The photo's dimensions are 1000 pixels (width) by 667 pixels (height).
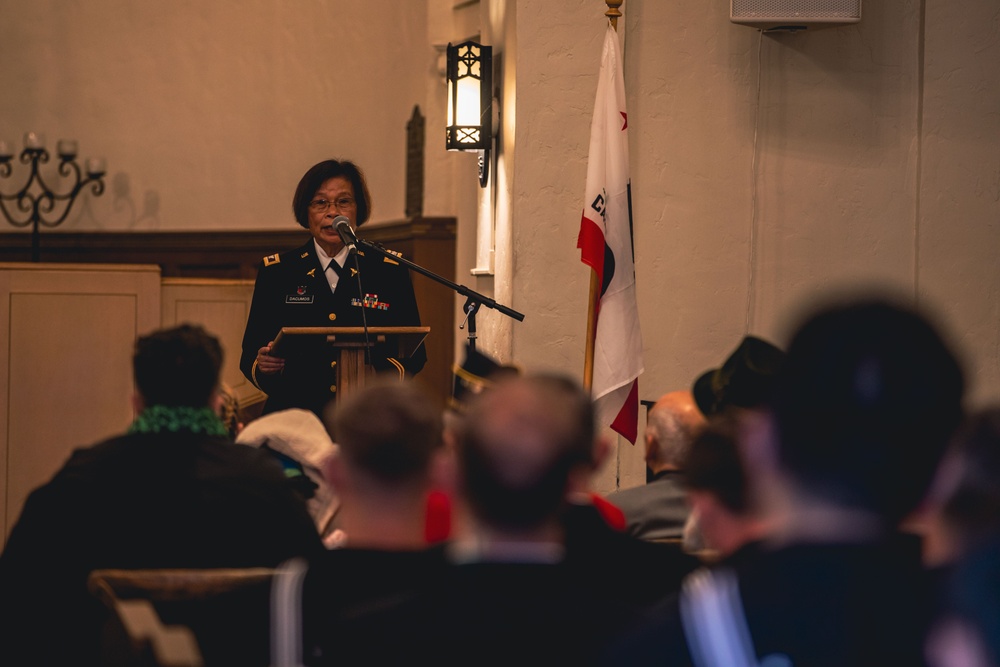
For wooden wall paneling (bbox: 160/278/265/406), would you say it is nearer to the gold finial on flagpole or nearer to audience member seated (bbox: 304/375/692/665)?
the gold finial on flagpole

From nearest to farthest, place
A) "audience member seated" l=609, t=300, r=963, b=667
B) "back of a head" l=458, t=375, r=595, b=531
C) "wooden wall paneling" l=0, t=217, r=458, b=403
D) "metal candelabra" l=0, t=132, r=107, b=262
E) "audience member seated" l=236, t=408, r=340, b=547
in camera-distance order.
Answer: "audience member seated" l=609, t=300, r=963, b=667
"back of a head" l=458, t=375, r=595, b=531
"audience member seated" l=236, t=408, r=340, b=547
"wooden wall paneling" l=0, t=217, r=458, b=403
"metal candelabra" l=0, t=132, r=107, b=262

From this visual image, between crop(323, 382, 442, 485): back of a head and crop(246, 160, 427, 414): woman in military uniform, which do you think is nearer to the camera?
crop(323, 382, 442, 485): back of a head

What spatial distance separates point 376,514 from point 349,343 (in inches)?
86.8

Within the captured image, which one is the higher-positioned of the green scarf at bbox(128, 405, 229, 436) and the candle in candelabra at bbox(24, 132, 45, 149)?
the candle in candelabra at bbox(24, 132, 45, 149)

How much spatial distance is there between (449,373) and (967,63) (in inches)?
136

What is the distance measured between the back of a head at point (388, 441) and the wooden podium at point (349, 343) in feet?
6.82

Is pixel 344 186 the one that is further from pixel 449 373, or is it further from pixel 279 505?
pixel 449 373

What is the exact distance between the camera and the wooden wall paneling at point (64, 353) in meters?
5.64

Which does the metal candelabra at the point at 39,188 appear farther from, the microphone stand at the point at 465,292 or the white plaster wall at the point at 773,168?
the microphone stand at the point at 465,292

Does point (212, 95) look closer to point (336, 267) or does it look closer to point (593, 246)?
point (336, 267)

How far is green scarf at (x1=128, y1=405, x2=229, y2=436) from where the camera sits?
7.82ft

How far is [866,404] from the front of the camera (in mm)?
1293

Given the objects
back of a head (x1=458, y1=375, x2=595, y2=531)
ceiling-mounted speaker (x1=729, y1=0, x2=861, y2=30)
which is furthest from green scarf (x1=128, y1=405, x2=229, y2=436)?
ceiling-mounted speaker (x1=729, y1=0, x2=861, y2=30)

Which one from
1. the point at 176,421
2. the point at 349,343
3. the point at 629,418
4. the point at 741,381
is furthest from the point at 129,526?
the point at 629,418
